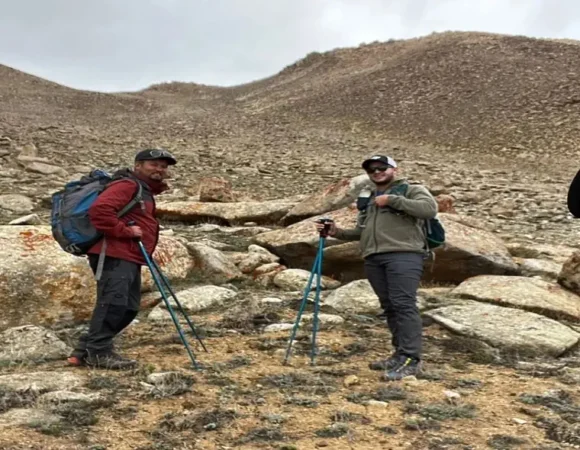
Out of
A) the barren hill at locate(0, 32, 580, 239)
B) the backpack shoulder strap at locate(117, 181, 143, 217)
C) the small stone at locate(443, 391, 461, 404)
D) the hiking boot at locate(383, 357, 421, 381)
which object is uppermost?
the barren hill at locate(0, 32, 580, 239)

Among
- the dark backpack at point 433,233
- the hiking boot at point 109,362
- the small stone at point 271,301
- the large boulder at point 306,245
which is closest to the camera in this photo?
the hiking boot at point 109,362

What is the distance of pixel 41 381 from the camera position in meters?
5.41

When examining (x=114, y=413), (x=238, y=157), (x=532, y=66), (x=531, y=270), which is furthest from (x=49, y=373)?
(x=532, y=66)

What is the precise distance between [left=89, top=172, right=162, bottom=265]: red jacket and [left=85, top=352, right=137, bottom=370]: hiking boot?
2.85 ft

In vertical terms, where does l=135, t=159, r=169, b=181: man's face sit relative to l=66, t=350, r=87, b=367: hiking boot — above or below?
above

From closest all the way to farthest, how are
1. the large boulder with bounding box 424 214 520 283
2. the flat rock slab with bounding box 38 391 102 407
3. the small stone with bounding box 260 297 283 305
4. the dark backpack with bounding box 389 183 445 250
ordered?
the flat rock slab with bounding box 38 391 102 407 → the dark backpack with bounding box 389 183 445 250 → the small stone with bounding box 260 297 283 305 → the large boulder with bounding box 424 214 520 283

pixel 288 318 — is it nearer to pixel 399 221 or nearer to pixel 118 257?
pixel 399 221

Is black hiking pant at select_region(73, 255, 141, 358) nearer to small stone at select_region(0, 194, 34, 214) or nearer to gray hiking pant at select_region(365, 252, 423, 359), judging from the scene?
gray hiking pant at select_region(365, 252, 423, 359)

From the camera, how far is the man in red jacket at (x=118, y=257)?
5.90m

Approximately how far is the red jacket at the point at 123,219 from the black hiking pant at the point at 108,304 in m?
0.10

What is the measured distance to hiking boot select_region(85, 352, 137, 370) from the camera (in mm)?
5949

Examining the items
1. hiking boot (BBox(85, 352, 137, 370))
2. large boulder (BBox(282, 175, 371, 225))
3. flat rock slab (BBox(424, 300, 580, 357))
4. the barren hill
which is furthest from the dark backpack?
the barren hill

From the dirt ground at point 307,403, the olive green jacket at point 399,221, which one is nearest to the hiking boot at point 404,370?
the dirt ground at point 307,403

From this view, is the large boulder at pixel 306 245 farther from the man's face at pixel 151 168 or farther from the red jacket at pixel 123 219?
the man's face at pixel 151 168
